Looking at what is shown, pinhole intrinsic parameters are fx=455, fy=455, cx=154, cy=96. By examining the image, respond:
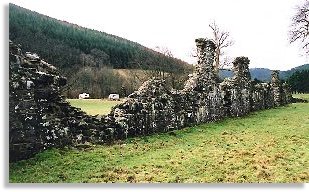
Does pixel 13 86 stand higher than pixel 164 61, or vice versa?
pixel 164 61

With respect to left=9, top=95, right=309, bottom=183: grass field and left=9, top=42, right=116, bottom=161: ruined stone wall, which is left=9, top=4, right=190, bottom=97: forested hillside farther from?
left=9, top=95, right=309, bottom=183: grass field

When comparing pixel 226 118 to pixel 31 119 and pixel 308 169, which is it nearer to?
pixel 308 169

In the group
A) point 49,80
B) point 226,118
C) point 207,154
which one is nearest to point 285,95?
point 226,118

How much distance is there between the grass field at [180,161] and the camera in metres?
6.05

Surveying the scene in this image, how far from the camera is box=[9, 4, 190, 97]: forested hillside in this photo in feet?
23.8

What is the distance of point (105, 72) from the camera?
14.7 meters

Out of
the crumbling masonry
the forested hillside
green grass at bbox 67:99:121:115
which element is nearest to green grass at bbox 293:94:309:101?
the forested hillside

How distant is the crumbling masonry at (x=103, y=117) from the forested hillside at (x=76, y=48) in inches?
25.7

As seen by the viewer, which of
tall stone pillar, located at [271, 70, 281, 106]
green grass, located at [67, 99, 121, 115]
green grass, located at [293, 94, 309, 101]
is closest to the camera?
green grass, located at [67, 99, 121, 115]

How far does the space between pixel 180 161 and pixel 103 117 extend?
1.77 metres

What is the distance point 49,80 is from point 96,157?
4.55 feet

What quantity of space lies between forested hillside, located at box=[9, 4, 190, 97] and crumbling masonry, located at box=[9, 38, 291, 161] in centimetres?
65

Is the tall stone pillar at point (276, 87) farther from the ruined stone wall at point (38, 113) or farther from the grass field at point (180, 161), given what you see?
the ruined stone wall at point (38, 113)

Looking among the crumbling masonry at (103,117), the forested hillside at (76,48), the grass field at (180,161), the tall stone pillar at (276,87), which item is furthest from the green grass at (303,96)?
the grass field at (180,161)
